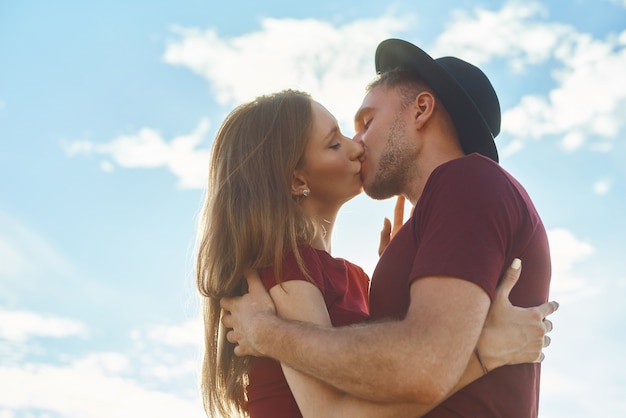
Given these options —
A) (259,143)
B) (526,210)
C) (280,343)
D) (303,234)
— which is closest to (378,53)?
(259,143)

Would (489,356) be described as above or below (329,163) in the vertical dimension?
below

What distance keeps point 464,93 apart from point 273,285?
5.68 ft

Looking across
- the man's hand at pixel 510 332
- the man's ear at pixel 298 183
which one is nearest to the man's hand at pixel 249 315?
the man's ear at pixel 298 183

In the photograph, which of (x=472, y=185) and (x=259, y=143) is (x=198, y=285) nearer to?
(x=259, y=143)

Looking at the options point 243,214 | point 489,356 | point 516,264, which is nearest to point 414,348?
point 489,356

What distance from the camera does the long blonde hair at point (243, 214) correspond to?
3816 mm

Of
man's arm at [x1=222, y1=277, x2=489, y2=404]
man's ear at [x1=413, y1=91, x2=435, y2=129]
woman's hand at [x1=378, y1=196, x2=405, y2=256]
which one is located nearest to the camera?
man's arm at [x1=222, y1=277, x2=489, y2=404]

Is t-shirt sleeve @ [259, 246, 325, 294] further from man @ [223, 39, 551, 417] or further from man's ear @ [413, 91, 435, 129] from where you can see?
man's ear @ [413, 91, 435, 129]

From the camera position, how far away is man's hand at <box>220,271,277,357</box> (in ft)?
11.5

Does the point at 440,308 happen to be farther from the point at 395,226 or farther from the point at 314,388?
the point at 395,226

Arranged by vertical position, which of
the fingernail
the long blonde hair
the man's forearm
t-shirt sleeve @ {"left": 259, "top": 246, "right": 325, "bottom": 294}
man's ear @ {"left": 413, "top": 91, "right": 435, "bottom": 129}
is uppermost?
man's ear @ {"left": 413, "top": 91, "right": 435, "bottom": 129}

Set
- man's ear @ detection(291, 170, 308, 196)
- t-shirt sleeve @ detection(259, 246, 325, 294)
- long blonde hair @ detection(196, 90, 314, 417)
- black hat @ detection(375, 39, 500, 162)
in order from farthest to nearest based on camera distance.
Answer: black hat @ detection(375, 39, 500, 162), man's ear @ detection(291, 170, 308, 196), long blonde hair @ detection(196, 90, 314, 417), t-shirt sleeve @ detection(259, 246, 325, 294)

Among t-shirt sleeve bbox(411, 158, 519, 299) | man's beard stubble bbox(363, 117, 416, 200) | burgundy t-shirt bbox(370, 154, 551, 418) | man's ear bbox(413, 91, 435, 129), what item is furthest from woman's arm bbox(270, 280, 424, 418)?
man's ear bbox(413, 91, 435, 129)

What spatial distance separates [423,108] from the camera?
459 centimetres
